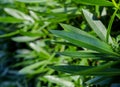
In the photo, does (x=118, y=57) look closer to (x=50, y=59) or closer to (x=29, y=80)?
(x=50, y=59)

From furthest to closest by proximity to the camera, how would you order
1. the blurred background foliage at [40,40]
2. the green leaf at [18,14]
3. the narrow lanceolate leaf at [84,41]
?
the green leaf at [18,14], the blurred background foliage at [40,40], the narrow lanceolate leaf at [84,41]

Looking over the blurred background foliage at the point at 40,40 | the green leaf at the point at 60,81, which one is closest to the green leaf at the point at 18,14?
the blurred background foliage at the point at 40,40

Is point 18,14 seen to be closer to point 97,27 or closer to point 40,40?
point 40,40

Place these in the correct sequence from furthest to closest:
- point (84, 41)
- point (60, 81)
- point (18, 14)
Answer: point (18, 14), point (60, 81), point (84, 41)

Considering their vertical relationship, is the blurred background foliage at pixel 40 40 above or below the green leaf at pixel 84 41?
below

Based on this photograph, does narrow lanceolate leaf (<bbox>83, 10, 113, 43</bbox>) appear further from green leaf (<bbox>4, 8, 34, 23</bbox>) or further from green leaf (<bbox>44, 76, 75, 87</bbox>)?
green leaf (<bbox>4, 8, 34, 23</bbox>)

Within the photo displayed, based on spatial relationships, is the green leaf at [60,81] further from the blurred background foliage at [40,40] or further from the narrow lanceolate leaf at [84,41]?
the narrow lanceolate leaf at [84,41]

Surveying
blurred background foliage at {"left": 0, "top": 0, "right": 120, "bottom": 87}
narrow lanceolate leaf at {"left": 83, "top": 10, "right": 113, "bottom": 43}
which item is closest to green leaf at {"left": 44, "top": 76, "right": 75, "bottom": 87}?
blurred background foliage at {"left": 0, "top": 0, "right": 120, "bottom": 87}

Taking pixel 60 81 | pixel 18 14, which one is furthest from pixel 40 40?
pixel 60 81
